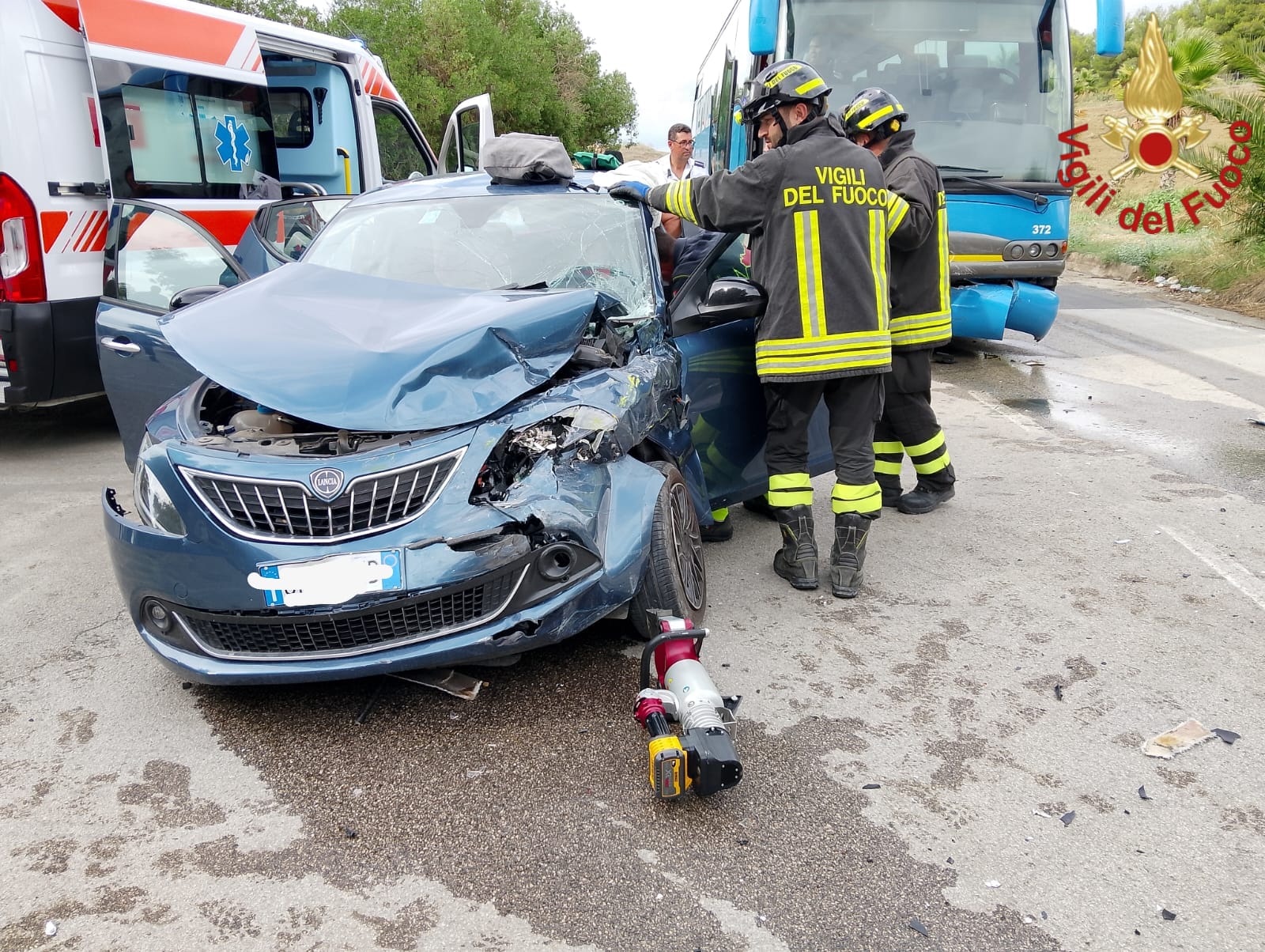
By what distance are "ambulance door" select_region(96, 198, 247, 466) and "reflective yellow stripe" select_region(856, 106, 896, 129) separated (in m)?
3.02

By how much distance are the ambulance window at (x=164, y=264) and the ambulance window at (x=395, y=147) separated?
14.3ft

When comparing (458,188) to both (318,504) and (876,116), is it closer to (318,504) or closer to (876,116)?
(876,116)

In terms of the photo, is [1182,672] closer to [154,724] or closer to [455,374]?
[455,374]

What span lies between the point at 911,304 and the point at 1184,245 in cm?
1575

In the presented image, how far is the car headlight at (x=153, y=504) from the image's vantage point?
3125 mm

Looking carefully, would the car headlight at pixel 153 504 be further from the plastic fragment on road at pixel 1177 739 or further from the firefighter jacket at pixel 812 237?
the plastic fragment on road at pixel 1177 739

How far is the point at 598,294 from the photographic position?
3.93 m

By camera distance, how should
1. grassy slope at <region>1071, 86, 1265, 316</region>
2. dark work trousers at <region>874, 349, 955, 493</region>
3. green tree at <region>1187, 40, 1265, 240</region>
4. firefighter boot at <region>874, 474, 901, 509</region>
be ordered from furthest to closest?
grassy slope at <region>1071, 86, 1265, 316</region> < green tree at <region>1187, 40, 1265, 240</region> < firefighter boot at <region>874, 474, 901, 509</region> < dark work trousers at <region>874, 349, 955, 493</region>

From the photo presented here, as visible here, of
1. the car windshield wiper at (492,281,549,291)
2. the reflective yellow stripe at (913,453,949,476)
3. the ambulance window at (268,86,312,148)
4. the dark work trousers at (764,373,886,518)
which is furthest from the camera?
the ambulance window at (268,86,312,148)

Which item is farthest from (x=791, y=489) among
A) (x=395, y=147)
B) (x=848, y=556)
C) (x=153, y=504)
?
(x=395, y=147)

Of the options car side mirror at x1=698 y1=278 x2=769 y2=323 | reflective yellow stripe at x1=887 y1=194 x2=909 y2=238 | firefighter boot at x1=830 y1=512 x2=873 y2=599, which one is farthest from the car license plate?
reflective yellow stripe at x1=887 y1=194 x2=909 y2=238

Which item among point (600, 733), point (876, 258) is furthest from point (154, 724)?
point (876, 258)

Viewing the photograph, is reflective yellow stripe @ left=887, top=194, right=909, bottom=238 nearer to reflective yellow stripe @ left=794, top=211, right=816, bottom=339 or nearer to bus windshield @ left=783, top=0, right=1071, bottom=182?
reflective yellow stripe @ left=794, top=211, right=816, bottom=339

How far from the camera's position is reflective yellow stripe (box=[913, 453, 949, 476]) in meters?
5.48
